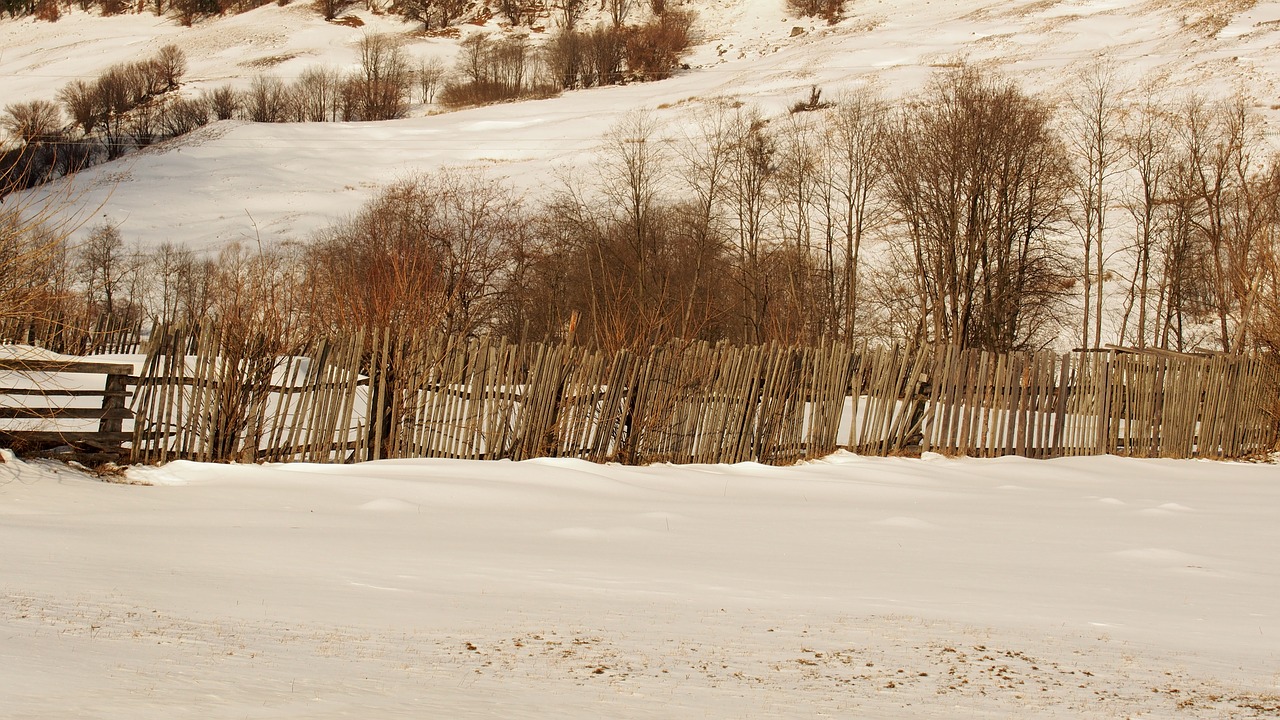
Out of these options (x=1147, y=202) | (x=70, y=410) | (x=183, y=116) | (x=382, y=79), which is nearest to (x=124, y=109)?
(x=183, y=116)

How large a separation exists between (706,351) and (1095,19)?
2393 inches

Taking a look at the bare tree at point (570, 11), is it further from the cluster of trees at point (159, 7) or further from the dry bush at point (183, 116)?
the dry bush at point (183, 116)

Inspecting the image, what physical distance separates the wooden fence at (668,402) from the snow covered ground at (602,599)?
0.83m

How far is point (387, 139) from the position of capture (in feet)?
197

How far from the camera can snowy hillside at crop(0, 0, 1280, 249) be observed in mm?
46438

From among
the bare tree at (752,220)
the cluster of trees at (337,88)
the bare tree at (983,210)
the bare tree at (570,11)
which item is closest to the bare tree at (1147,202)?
the bare tree at (983,210)

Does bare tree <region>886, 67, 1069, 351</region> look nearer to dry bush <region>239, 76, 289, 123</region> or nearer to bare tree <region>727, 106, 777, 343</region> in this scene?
bare tree <region>727, 106, 777, 343</region>

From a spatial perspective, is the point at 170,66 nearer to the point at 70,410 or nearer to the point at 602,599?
the point at 70,410

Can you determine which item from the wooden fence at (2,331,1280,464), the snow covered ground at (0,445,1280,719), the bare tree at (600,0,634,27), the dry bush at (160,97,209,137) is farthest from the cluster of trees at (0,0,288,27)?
the snow covered ground at (0,445,1280,719)

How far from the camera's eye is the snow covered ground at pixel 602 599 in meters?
3.17

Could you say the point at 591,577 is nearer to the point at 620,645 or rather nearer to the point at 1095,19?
the point at 620,645

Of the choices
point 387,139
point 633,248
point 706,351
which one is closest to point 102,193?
point 387,139

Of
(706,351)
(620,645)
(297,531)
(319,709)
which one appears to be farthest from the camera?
(706,351)

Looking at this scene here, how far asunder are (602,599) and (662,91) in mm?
61961
